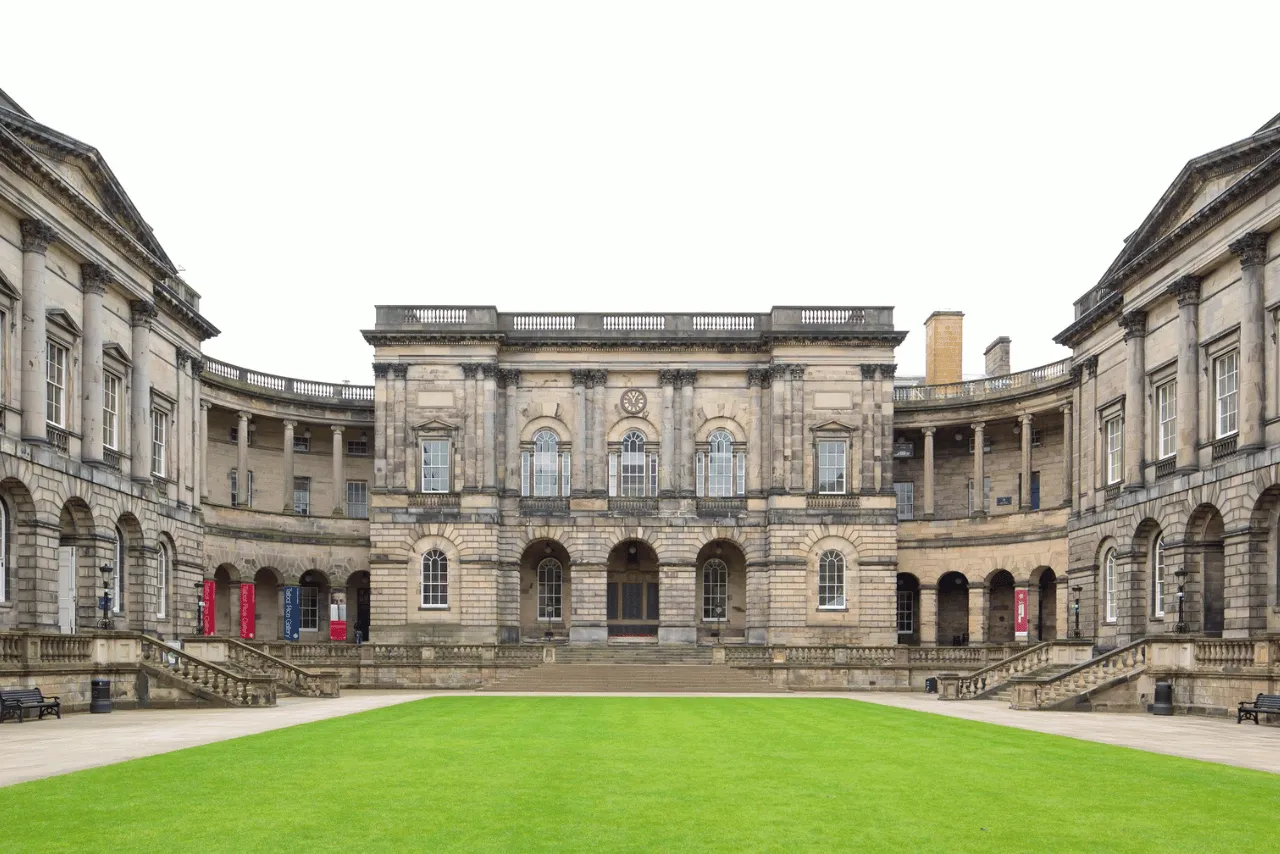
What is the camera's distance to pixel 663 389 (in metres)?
59.6

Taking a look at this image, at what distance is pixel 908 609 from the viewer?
64.2 meters

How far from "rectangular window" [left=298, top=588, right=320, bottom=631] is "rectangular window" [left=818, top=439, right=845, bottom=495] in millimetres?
24312

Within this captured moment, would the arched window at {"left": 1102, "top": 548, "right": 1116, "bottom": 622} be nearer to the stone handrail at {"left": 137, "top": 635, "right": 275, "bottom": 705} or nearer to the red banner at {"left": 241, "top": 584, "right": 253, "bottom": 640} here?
the stone handrail at {"left": 137, "top": 635, "right": 275, "bottom": 705}

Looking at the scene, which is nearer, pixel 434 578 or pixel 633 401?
pixel 434 578

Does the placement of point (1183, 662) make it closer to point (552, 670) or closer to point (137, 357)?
point (552, 670)

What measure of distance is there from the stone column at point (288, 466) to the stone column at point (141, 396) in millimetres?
17561

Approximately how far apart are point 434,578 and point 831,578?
17.1m

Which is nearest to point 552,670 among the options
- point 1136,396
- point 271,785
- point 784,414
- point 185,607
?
point 185,607

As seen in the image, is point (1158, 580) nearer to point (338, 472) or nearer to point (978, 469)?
point (978, 469)

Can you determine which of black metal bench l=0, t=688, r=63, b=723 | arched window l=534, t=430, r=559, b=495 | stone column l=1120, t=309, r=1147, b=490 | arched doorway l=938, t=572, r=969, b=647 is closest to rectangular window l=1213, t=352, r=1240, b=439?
stone column l=1120, t=309, r=1147, b=490

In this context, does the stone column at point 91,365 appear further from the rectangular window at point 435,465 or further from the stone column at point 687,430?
the stone column at point 687,430

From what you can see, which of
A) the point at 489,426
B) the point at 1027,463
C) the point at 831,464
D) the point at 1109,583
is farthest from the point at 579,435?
the point at 1109,583

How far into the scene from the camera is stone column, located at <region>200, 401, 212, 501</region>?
53325mm

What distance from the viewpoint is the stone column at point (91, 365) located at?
38.3 meters
